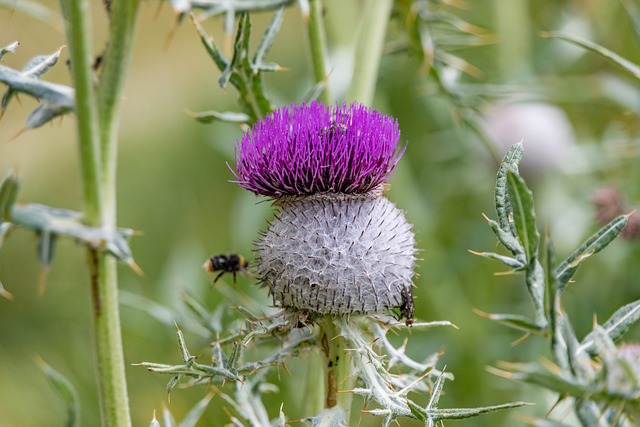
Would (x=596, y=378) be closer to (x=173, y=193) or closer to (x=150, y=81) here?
(x=173, y=193)

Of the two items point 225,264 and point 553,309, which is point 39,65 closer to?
point 225,264

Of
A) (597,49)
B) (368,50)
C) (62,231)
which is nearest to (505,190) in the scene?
(597,49)

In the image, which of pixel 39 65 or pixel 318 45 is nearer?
pixel 39 65

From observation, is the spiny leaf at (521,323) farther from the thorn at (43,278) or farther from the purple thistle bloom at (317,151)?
the thorn at (43,278)

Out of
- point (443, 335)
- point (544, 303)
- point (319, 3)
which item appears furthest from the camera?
point (443, 335)

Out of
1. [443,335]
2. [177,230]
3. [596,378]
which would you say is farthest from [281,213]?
[177,230]

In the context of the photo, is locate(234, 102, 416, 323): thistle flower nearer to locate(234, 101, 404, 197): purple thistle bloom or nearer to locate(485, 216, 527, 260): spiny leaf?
locate(234, 101, 404, 197): purple thistle bloom

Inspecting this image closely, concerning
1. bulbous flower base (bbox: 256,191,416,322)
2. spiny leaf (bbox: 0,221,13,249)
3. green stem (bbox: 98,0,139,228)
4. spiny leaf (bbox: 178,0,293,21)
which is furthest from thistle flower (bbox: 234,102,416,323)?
spiny leaf (bbox: 0,221,13,249)
